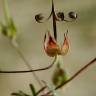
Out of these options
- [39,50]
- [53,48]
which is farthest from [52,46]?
[39,50]

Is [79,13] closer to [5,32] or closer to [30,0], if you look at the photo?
[30,0]

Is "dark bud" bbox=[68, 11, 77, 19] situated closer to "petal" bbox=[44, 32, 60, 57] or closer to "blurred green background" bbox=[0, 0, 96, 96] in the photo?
"petal" bbox=[44, 32, 60, 57]

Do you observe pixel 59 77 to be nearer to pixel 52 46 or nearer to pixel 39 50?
pixel 52 46

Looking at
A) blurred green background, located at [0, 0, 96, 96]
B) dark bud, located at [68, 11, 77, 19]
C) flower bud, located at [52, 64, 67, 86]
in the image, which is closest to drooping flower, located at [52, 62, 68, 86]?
flower bud, located at [52, 64, 67, 86]

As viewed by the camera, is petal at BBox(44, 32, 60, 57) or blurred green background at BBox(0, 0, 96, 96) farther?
blurred green background at BBox(0, 0, 96, 96)

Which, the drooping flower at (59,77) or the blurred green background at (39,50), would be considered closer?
the drooping flower at (59,77)

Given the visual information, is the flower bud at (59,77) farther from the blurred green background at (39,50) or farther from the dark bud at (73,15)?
the blurred green background at (39,50)

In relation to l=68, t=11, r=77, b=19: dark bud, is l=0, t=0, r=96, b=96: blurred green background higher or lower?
lower

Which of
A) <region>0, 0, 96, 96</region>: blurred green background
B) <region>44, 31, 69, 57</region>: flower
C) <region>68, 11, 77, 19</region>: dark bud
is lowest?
<region>0, 0, 96, 96</region>: blurred green background

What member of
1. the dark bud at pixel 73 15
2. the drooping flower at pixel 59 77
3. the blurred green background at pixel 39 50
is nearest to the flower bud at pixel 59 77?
the drooping flower at pixel 59 77

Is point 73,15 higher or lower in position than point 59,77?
higher
